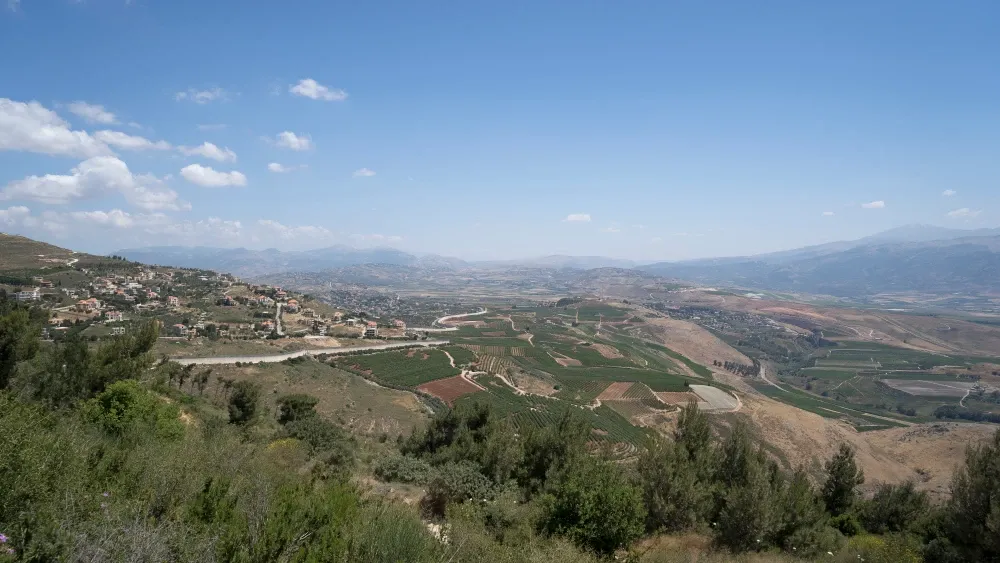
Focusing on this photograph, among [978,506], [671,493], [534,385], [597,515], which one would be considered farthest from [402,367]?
[978,506]

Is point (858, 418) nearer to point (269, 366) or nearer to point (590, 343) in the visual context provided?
point (590, 343)

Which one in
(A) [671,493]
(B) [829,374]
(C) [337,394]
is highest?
(A) [671,493]

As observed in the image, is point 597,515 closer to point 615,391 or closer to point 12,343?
point 12,343

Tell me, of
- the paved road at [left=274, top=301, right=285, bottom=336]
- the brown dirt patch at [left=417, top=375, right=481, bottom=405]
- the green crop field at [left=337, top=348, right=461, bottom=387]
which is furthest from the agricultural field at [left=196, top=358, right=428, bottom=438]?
the paved road at [left=274, top=301, right=285, bottom=336]

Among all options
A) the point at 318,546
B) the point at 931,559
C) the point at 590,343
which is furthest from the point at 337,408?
the point at 590,343

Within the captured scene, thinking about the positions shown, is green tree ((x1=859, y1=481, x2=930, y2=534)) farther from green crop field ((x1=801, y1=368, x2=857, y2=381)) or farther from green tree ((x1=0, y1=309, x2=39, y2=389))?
green crop field ((x1=801, y1=368, x2=857, y2=381))
